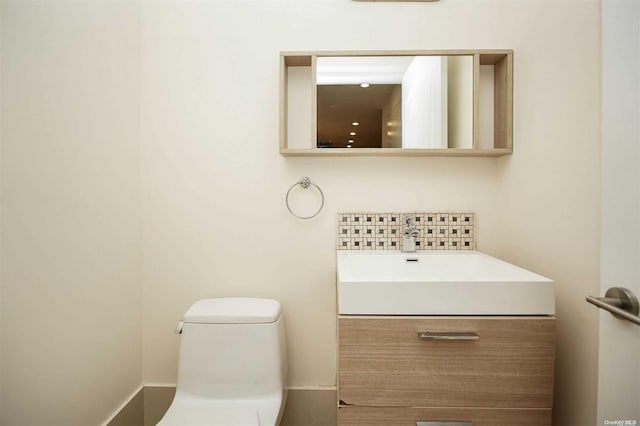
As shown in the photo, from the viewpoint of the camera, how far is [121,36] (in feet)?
4.92

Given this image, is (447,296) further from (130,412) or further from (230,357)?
(130,412)

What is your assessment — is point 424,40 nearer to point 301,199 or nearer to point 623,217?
point 301,199

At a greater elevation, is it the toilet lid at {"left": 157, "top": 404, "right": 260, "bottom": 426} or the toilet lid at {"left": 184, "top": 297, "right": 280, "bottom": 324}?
the toilet lid at {"left": 184, "top": 297, "right": 280, "bottom": 324}

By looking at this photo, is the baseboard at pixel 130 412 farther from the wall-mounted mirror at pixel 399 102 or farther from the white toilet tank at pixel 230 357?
the wall-mounted mirror at pixel 399 102

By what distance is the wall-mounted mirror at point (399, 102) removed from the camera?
1.50 meters

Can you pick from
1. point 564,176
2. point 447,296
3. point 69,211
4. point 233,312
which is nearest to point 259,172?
point 233,312

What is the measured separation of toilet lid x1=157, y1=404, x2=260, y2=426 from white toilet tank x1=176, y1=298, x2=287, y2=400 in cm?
7

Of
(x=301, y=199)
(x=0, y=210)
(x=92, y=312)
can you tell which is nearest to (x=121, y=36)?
(x=0, y=210)

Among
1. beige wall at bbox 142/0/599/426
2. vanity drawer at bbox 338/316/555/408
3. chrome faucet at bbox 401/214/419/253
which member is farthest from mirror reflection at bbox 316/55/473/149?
vanity drawer at bbox 338/316/555/408

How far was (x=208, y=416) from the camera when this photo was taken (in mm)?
1259

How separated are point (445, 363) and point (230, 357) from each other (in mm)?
816

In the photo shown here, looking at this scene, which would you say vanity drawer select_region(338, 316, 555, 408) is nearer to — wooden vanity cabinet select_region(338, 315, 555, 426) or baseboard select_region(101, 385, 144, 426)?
wooden vanity cabinet select_region(338, 315, 555, 426)

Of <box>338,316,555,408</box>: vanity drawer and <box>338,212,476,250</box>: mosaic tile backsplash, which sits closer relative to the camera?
<box>338,316,555,408</box>: vanity drawer

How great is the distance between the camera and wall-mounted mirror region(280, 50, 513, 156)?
1.50 m
